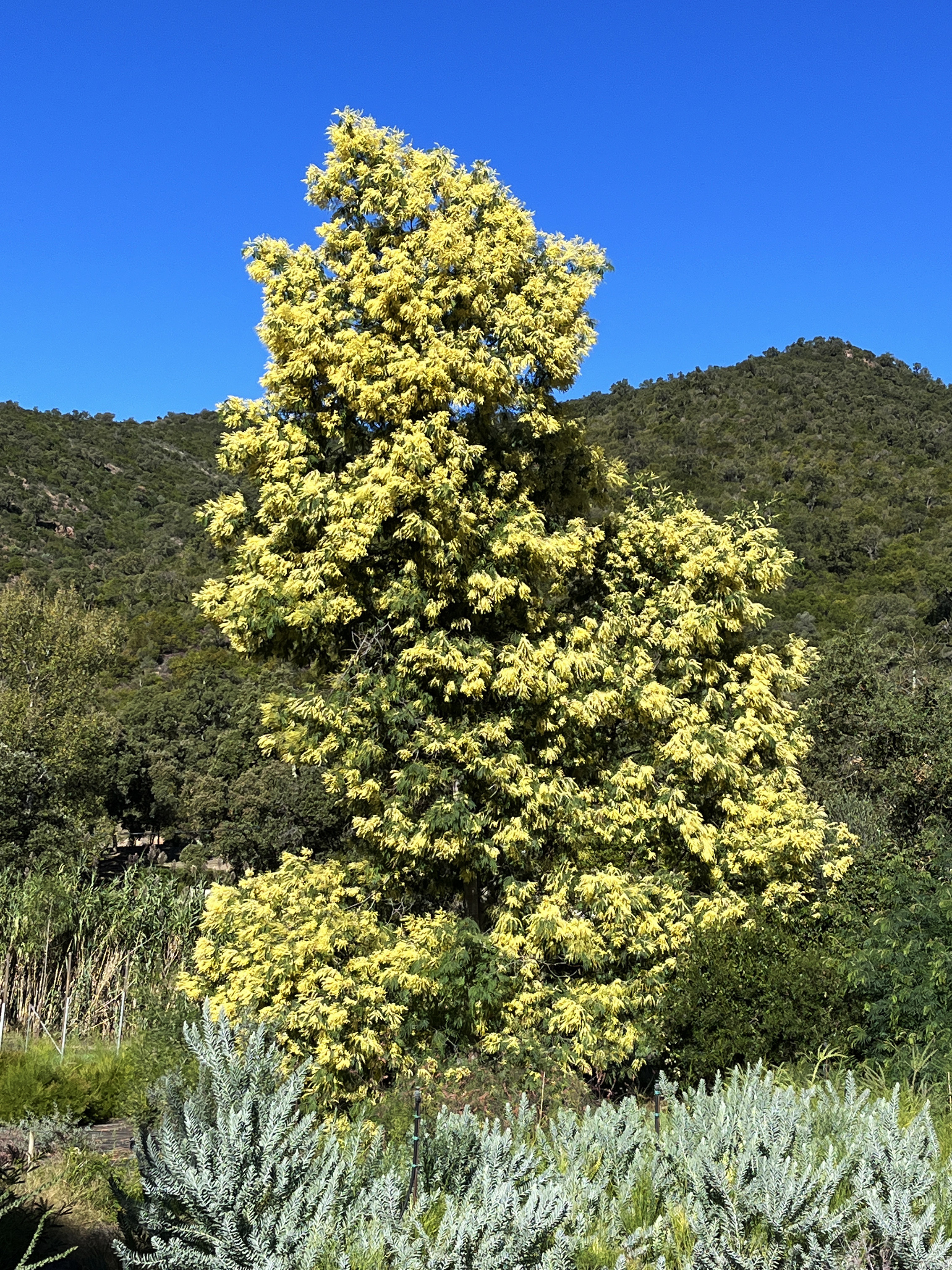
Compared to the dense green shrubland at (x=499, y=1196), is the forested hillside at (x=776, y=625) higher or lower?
higher

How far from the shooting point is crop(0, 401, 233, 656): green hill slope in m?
40.6

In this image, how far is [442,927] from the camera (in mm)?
8805

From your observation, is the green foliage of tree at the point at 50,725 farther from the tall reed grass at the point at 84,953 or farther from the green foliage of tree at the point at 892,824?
the green foliage of tree at the point at 892,824

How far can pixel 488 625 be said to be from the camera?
9.86 m

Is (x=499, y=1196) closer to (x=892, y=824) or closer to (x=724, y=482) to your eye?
(x=892, y=824)

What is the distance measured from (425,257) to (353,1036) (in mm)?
7192

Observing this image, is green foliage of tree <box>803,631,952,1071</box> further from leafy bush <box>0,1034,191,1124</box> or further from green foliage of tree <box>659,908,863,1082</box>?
leafy bush <box>0,1034,191,1124</box>

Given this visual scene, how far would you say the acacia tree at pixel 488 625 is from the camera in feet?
29.4

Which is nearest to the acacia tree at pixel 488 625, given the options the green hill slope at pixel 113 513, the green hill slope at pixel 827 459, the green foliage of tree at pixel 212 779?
the green foliage of tree at pixel 212 779

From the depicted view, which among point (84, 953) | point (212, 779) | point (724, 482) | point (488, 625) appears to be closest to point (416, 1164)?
point (488, 625)

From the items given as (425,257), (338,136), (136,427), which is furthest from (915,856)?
(136,427)

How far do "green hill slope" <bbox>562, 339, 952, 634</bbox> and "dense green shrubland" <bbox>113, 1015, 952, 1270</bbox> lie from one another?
21402mm

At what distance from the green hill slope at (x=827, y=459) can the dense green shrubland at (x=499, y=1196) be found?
21402 mm

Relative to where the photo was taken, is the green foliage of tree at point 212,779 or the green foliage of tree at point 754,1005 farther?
the green foliage of tree at point 212,779
